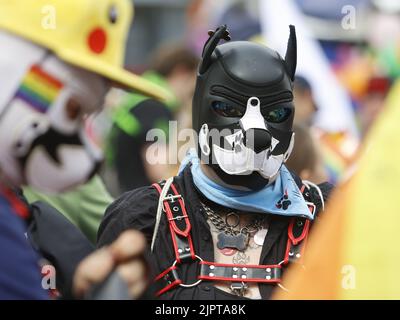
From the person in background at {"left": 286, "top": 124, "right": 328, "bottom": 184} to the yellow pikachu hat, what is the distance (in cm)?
149

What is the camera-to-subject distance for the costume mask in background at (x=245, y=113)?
3.40 metres

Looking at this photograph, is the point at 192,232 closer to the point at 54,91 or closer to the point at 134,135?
the point at 54,91

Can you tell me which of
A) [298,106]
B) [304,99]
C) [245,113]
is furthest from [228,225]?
[304,99]

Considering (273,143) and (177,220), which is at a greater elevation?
(273,143)

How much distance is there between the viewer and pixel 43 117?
8.76ft

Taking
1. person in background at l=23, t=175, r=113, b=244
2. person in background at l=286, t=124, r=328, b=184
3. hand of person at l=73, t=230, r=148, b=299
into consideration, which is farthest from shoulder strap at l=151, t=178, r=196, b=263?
person in background at l=286, t=124, r=328, b=184

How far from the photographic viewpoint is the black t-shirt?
3.28 metres

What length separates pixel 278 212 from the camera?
135 inches

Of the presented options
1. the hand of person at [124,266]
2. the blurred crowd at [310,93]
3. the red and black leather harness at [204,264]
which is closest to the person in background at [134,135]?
the blurred crowd at [310,93]

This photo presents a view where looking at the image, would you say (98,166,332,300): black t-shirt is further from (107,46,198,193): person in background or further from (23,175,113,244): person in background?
(107,46,198,193): person in background

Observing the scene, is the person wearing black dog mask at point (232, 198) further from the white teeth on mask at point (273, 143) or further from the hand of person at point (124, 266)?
the hand of person at point (124, 266)

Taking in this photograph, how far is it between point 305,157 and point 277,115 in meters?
1.09

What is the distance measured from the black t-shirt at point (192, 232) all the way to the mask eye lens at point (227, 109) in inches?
10.2
